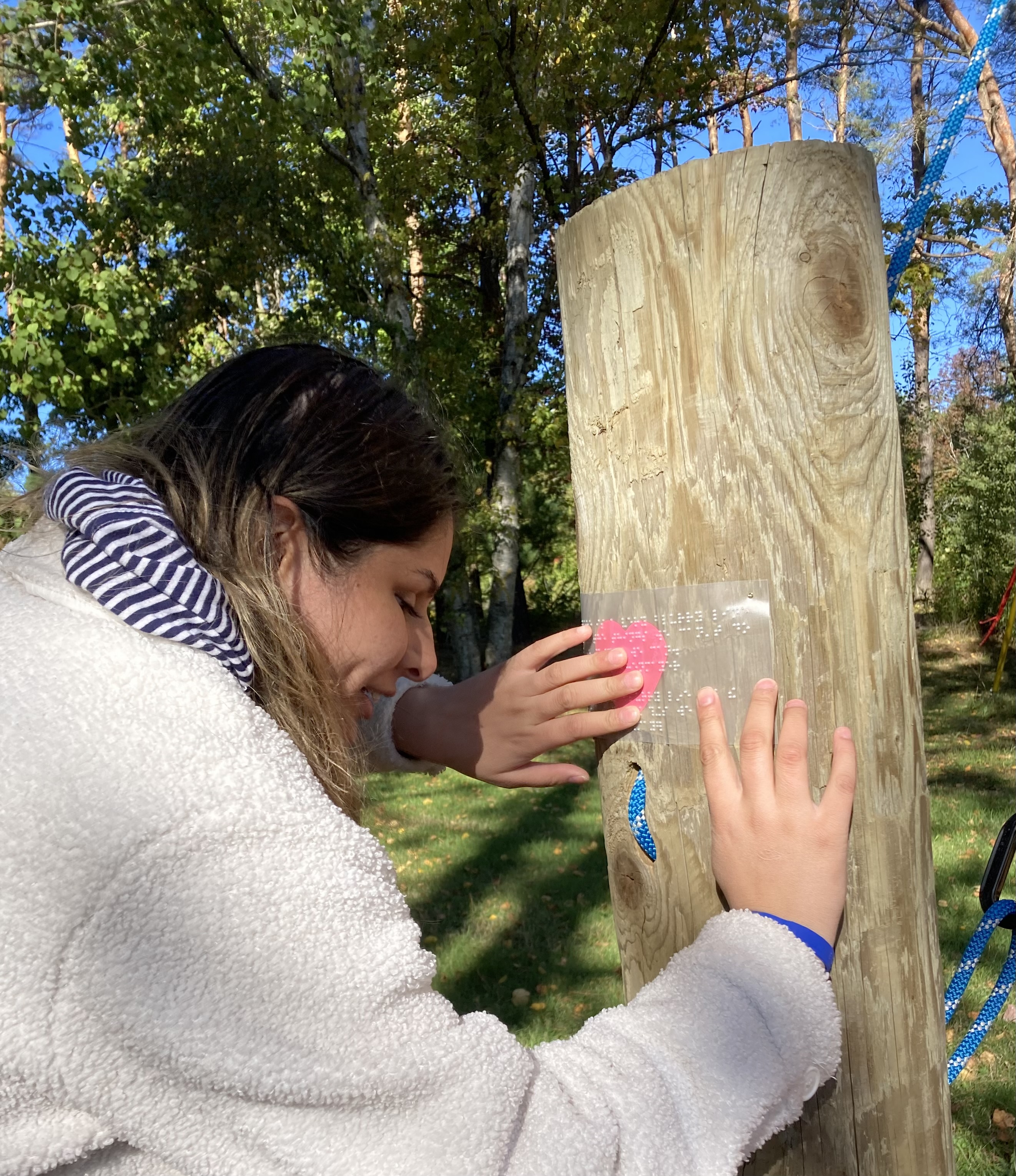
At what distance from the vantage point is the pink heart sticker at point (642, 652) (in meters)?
1.44

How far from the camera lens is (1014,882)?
4965 millimetres

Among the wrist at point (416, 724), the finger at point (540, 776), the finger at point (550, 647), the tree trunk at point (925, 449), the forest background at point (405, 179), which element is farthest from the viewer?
the tree trunk at point (925, 449)

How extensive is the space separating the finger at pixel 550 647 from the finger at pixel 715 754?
23cm

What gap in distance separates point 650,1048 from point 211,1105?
19.3 inches

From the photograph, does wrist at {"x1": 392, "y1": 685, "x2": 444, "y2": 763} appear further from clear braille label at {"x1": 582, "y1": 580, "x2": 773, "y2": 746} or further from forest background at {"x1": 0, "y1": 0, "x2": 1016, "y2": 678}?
forest background at {"x1": 0, "y1": 0, "x2": 1016, "y2": 678}

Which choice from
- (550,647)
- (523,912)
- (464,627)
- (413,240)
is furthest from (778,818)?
(413,240)

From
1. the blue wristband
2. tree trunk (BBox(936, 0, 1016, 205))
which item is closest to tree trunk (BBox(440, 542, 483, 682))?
tree trunk (BBox(936, 0, 1016, 205))

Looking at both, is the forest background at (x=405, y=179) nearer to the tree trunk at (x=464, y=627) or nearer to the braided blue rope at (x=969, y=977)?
the tree trunk at (x=464, y=627)

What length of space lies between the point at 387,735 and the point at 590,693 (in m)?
0.67

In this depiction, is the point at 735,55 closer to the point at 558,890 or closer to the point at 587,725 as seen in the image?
the point at 558,890

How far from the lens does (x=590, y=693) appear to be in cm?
153

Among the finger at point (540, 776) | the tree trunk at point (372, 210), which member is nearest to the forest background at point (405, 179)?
the tree trunk at point (372, 210)

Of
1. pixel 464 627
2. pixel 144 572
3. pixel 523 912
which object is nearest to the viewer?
pixel 144 572

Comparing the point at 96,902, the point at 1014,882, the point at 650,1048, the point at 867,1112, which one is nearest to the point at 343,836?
the point at 96,902
